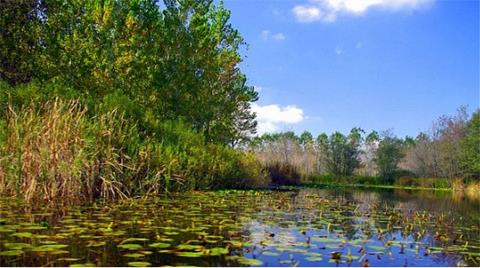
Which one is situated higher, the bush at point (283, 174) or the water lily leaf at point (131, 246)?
the bush at point (283, 174)

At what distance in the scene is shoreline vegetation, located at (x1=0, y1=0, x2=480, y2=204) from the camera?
10.1m

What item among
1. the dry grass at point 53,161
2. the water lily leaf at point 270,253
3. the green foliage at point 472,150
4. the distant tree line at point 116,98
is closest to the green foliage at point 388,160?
the green foliage at point 472,150

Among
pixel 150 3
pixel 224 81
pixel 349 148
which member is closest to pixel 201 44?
pixel 150 3

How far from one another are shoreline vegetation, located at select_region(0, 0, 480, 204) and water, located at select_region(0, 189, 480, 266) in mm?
1140

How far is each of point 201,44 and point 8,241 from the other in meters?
21.1

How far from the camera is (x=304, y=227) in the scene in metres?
8.07

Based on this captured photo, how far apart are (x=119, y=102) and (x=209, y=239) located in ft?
30.6

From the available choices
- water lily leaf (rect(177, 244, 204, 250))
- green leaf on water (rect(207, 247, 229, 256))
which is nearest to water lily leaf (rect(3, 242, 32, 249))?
water lily leaf (rect(177, 244, 204, 250))

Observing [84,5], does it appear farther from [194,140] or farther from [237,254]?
[237,254]

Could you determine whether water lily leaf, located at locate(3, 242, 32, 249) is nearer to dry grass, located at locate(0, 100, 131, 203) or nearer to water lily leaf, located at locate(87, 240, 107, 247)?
water lily leaf, located at locate(87, 240, 107, 247)

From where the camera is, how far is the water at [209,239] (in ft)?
17.0

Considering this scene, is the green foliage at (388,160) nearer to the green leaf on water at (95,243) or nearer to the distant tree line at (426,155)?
Result: the distant tree line at (426,155)

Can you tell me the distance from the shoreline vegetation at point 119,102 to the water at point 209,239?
3.74 feet

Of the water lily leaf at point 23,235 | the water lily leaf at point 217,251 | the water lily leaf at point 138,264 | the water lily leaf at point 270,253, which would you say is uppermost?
the water lily leaf at point 23,235
